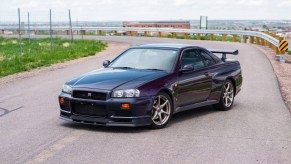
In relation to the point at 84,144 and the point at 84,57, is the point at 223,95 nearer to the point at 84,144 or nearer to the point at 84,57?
the point at 84,144

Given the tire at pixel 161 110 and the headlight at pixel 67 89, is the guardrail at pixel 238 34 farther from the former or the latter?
the headlight at pixel 67 89

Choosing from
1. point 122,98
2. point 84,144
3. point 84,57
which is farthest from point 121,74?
point 84,57

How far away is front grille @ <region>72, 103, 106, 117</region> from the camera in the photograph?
28.0 feet

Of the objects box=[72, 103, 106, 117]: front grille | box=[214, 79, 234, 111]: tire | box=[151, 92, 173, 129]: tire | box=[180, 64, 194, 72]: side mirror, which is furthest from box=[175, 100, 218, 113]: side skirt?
box=[72, 103, 106, 117]: front grille

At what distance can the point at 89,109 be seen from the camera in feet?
28.2

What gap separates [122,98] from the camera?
8.48 m

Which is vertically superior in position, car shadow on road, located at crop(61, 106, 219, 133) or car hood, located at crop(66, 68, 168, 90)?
car hood, located at crop(66, 68, 168, 90)

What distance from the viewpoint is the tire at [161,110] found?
8852 mm

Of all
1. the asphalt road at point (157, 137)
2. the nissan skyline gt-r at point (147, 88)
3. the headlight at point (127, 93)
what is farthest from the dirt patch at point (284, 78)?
the headlight at point (127, 93)

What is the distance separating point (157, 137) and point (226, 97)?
10.1ft

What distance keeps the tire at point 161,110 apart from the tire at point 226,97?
6.00ft

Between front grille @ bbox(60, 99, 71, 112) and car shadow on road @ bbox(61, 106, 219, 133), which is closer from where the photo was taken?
car shadow on road @ bbox(61, 106, 219, 133)

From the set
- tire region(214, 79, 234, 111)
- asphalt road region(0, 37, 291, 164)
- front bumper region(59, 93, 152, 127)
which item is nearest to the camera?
asphalt road region(0, 37, 291, 164)

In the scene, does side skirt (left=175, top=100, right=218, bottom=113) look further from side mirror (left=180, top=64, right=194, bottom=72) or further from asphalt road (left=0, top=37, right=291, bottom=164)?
side mirror (left=180, top=64, right=194, bottom=72)
